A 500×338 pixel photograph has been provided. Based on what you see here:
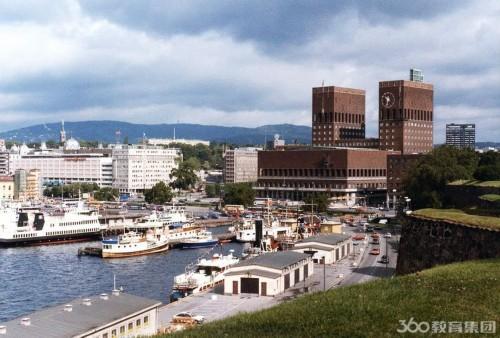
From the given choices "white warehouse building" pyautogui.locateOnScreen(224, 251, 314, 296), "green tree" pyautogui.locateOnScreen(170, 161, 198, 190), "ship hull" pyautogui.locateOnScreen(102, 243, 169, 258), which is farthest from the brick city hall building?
"white warehouse building" pyautogui.locateOnScreen(224, 251, 314, 296)

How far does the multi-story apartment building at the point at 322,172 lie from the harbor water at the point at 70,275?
190ft

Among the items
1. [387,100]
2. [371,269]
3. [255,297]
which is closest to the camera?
[255,297]

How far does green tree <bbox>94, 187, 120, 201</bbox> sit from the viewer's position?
172 metres

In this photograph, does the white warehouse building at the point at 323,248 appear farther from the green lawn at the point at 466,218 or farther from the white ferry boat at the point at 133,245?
the white ferry boat at the point at 133,245

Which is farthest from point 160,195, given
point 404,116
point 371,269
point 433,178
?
point 371,269

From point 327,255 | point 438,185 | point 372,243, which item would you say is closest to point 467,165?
point 438,185

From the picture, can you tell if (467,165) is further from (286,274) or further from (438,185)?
(286,274)

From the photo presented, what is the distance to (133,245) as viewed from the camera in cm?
8188

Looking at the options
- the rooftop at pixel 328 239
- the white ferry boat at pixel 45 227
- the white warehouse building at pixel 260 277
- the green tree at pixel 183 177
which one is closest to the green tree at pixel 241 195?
the white ferry boat at pixel 45 227

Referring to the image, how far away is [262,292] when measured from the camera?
4581 cm

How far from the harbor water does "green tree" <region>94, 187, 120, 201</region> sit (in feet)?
262

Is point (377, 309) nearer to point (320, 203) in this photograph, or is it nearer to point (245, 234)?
point (245, 234)

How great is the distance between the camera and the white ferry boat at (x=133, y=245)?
8025 centimetres

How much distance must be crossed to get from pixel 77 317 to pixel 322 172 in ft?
395
